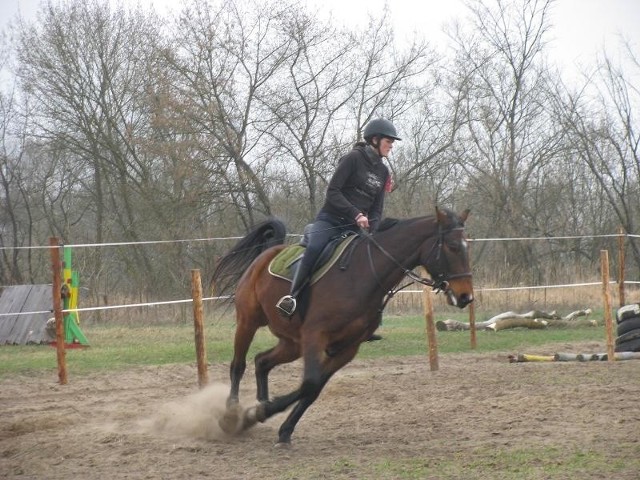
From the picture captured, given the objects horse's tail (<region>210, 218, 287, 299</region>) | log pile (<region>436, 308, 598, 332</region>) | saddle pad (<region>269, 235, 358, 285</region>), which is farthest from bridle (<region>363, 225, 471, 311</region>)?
log pile (<region>436, 308, 598, 332</region>)

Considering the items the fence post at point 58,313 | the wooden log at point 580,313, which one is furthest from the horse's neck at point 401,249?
the wooden log at point 580,313

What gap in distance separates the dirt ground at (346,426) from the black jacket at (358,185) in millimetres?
1946

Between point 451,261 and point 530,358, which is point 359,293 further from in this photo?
point 530,358

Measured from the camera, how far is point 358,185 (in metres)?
7.90

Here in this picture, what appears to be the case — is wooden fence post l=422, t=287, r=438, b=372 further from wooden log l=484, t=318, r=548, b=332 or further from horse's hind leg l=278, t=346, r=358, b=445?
wooden log l=484, t=318, r=548, b=332

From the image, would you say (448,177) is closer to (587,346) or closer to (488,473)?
(587,346)

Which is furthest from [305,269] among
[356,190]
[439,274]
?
[439,274]

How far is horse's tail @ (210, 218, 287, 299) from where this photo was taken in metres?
9.41

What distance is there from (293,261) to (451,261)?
60.5 inches

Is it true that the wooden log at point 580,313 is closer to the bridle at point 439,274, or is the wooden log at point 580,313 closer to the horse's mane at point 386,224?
the horse's mane at point 386,224

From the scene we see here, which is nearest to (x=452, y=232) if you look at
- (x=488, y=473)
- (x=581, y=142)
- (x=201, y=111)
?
(x=488, y=473)

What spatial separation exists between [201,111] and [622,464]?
69.2ft

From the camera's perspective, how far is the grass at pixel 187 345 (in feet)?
44.6

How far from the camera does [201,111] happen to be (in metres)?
25.4
